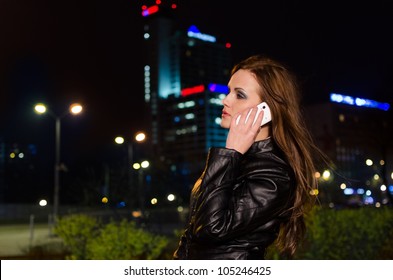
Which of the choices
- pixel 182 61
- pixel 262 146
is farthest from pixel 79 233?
pixel 182 61

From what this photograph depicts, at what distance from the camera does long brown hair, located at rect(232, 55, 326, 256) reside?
5.21 ft

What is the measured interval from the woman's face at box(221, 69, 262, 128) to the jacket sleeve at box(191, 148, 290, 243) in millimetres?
152

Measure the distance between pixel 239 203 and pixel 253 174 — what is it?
0.11 metres

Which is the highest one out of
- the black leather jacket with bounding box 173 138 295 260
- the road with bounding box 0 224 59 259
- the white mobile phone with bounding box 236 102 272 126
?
the white mobile phone with bounding box 236 102 272 126

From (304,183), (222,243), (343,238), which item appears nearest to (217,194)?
(222,243)

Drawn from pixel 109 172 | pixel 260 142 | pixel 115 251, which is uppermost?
pixel 109 172

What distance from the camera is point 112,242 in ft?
22.7

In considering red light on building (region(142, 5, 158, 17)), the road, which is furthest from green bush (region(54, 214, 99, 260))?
the road

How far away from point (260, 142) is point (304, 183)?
0.18 m

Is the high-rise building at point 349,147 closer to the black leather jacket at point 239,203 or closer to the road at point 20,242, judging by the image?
the road at point 20,242

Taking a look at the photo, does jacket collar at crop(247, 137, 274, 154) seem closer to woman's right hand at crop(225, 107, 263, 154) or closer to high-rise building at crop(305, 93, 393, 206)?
woman's right hand at crop(225, 107, 263, 154)

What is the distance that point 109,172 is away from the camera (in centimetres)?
1206

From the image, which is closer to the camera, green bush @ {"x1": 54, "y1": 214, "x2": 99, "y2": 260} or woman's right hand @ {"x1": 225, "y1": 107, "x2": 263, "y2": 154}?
woman's right hand @ {"x1": 225, "y1": 107, "x2": 263, "y2": 154}
